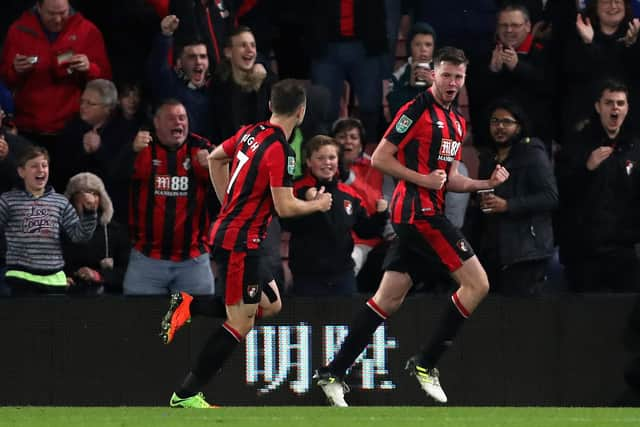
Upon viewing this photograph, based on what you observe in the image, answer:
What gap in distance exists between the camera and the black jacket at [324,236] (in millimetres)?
9930

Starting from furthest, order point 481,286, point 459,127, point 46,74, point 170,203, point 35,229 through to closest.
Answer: point 46,74 → point 170,203 → point 35,229 → point 459,127 → point 481,286

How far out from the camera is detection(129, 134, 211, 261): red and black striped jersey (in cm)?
999

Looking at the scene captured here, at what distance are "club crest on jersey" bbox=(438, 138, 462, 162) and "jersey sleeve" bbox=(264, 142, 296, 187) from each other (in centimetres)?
116

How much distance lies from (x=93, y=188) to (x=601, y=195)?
3.61m

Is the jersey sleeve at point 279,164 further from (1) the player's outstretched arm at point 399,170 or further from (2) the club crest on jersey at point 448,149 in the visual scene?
(2) the club crest on jersey at point 448,149

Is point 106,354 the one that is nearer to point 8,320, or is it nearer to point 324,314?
point 8,320

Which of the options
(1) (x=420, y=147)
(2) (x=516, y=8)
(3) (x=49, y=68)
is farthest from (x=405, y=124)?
(3) (x=49, y=68)

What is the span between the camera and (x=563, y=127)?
11.5 meters

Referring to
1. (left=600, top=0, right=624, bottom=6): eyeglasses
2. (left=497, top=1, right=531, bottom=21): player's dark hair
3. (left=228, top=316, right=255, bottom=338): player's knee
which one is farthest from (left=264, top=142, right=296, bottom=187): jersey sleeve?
(left=600, top=0, right=624, bottom=6): eyeglasses

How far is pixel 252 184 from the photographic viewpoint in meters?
8.12

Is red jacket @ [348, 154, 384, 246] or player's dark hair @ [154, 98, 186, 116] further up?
player's dark hair @ [154, 98, 186, 116]

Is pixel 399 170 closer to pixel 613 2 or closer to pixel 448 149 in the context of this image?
pixel 448 149
